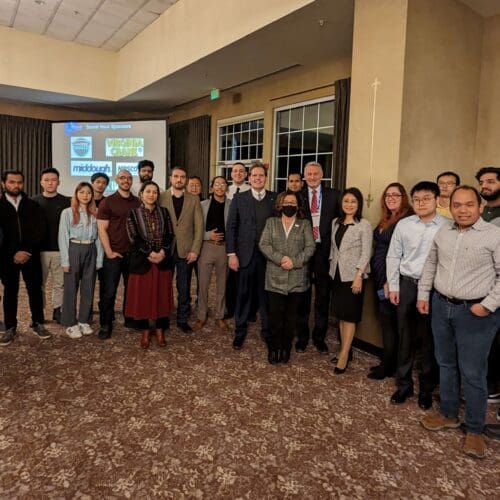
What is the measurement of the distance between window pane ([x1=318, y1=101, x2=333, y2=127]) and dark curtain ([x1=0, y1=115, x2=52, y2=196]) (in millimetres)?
5571

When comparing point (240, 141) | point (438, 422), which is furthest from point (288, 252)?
point (240, 141)

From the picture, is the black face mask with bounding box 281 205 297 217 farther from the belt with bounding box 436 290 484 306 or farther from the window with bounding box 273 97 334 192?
the window with bounding box 273 97 334 192

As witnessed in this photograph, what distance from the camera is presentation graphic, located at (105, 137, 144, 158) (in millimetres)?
7582

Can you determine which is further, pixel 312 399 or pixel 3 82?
pixel 3 82

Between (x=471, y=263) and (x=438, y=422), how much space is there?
3.16ft

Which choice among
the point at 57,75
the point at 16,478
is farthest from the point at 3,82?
the point at 16,478

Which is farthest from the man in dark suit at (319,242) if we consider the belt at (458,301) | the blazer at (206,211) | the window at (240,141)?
the window at (240,141)

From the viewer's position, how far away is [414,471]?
79.0 inches

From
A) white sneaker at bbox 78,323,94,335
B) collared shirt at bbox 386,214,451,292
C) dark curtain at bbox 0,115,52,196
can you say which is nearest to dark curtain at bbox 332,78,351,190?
collared shirt at bbox 386,214,451,292

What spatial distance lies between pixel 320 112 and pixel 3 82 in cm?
489

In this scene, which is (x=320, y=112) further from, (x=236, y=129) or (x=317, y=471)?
(x=317, y=471)

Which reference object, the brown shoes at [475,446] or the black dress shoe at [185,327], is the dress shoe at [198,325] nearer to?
the black dress shoe at [185,327]

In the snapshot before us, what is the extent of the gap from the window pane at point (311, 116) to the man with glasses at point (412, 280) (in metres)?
3.37

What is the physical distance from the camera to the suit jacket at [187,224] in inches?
149
